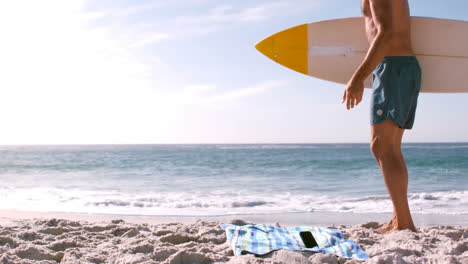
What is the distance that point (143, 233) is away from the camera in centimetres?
230

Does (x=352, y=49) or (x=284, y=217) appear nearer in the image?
(x=352, y=49)

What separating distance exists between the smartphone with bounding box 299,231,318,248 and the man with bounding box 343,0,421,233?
529 millimetres

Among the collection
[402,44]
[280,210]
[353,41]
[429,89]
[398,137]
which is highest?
[353,41]

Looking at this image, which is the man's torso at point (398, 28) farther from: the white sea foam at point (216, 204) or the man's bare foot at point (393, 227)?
the white sea foam at point (216, 204)

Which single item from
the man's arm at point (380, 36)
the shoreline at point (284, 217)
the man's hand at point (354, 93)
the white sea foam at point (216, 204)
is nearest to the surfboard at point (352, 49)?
the man's arm at point (380, 36)

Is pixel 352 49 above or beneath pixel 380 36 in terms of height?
above

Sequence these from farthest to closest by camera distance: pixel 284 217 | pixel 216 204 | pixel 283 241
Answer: pixel 216 204, pixel 284 217, pixel 283 241

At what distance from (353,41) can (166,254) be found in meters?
Answer: 2.17

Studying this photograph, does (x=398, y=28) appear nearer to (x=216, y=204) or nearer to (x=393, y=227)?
(x=393, y=227)

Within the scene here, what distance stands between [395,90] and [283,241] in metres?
1.03

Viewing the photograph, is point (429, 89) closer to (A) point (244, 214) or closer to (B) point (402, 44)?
(B) point (402, 44)

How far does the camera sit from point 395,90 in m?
2.21

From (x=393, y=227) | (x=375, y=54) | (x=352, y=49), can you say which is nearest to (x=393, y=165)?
(x=393, y=227)

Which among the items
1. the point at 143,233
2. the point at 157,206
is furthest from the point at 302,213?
the point at 143,233
